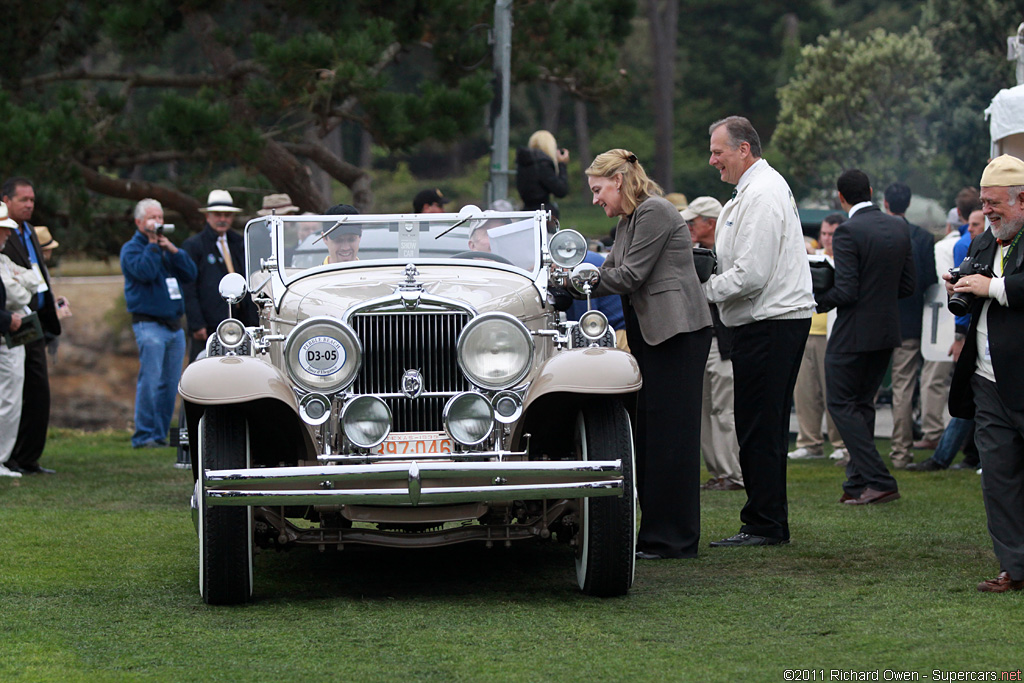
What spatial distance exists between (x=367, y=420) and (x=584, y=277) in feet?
4.13

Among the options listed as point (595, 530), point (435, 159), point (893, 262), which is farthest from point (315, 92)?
point (435, 159)

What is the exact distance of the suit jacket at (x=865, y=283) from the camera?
8930 mm

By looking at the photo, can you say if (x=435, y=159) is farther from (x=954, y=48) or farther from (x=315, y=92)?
(x=315, y=92)

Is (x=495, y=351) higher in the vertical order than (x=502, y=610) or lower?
higher

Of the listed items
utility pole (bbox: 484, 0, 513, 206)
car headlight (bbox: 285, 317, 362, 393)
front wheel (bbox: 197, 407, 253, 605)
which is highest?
utility pole (bbox: 484, 0, 513, 206)

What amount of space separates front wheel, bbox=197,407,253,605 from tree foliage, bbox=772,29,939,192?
3070cm

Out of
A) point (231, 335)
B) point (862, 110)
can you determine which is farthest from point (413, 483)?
point (862, 110)

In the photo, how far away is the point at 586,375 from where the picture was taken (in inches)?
231

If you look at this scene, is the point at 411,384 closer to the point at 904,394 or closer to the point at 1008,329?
the point at 1008,329

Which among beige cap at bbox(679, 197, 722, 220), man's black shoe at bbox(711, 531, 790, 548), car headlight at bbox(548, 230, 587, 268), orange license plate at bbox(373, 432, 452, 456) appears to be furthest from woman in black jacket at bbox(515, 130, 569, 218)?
orange license plate at bbox(373, 432, 452, 456)

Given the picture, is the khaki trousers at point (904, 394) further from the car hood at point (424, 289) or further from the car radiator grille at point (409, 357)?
the car radiator grille at point (409, 357)

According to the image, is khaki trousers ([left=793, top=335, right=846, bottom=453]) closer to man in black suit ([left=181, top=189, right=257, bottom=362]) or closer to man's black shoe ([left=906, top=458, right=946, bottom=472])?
man's black shoe ([left=906, top=458, right=946, bottom=472])

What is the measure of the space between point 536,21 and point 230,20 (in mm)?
4154

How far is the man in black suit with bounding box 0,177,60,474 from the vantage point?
34.1ft
